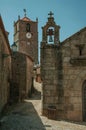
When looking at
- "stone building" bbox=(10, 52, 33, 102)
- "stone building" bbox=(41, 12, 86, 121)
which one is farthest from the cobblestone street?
"stone building" bbox=(10, 52, 33, 102)

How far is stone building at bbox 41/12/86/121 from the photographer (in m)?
13.0

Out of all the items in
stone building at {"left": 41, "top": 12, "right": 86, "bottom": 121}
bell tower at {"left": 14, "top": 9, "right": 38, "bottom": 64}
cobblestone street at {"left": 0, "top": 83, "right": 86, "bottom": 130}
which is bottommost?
cobblestone street at {"left": 0, "top": 83, "right": 86, "bottom": 130}

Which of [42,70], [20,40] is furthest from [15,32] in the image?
[42,70]

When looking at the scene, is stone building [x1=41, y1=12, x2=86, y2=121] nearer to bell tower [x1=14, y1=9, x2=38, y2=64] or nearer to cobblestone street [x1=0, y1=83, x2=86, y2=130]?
cobblestone street [x1=0, y1=83, x2=86, y2=130]

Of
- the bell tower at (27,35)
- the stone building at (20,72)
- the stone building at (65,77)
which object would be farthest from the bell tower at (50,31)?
the bell tower at (27,35)

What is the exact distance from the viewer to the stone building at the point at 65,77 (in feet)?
42.8

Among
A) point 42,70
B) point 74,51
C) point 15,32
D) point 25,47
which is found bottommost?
point 42,70

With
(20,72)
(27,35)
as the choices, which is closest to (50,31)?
(20,72)

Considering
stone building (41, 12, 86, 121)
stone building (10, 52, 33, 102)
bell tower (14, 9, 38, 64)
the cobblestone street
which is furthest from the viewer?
bell tower (14, 9, 38, 64)

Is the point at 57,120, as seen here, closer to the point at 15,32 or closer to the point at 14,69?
the point at 14,69

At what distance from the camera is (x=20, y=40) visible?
49.6m

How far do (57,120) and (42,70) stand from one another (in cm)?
291

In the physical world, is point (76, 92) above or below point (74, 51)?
below

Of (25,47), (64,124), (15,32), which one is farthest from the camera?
(15,32)
